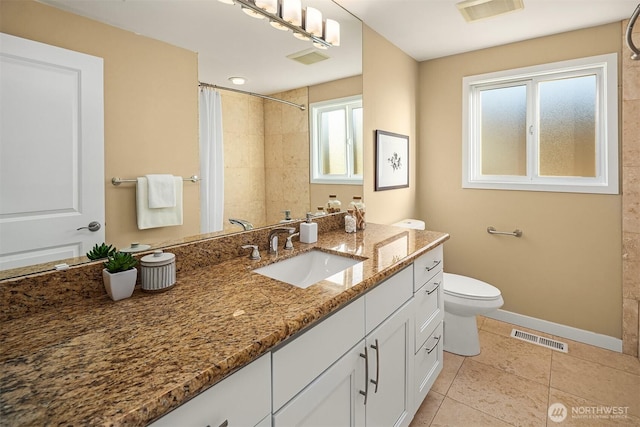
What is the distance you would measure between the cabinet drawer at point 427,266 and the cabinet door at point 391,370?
0.49 ft

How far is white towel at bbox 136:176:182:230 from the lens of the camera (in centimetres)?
110

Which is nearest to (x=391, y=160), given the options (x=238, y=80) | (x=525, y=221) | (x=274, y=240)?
(x=525, y=221)

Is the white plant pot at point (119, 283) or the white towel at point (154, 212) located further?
the white towel at point (154, 212)

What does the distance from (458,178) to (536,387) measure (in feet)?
5.50

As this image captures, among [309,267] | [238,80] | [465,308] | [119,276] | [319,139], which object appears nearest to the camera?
[119,276]

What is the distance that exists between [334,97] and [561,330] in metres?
2.47

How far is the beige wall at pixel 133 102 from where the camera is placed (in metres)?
0.89

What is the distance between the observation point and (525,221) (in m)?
2.68

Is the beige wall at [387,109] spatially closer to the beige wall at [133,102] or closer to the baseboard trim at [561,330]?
the baseboard trim at [561,330]

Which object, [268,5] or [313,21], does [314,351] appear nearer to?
[268,5]

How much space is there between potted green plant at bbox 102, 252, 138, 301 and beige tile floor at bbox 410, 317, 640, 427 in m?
1.57

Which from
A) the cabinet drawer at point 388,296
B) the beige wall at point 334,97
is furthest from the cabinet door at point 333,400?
the beige wall at point 334,97

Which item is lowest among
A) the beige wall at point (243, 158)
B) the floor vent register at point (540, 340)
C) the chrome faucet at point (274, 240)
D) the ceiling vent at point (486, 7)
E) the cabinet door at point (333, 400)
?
the floor vent register at point (540, 340)

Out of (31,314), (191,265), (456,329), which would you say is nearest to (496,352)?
(456,329)
